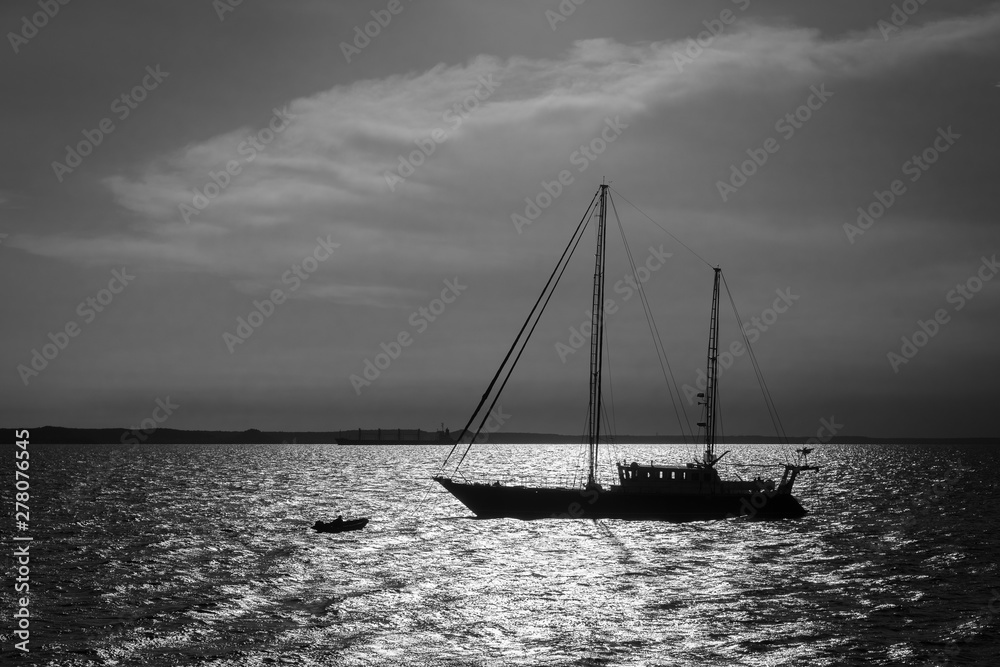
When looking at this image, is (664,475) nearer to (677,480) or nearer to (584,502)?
(677,480)

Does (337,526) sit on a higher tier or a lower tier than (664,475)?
lower

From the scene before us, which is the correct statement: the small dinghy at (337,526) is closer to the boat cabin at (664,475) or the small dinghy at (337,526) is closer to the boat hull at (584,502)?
the boat hull at (584,502)

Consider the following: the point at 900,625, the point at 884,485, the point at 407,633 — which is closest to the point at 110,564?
the point at 407,633

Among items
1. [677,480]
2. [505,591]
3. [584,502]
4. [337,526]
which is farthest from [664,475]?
[505,591]

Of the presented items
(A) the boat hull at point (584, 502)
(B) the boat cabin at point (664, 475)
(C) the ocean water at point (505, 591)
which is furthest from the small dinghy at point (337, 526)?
(B) the boat cabin at point (664, 475)

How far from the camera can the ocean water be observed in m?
32.8

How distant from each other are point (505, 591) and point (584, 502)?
25.8 metres

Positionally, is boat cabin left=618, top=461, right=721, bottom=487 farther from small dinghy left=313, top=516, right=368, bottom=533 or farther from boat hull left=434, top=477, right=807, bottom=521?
small dinghy left=313, top=516, right=368, bottom=533

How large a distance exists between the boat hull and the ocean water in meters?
1.47

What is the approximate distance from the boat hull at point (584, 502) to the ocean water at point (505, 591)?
1471 mm

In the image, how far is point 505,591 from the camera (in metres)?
43.8

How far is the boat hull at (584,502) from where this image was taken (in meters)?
69.5

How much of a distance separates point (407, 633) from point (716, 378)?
52990mm

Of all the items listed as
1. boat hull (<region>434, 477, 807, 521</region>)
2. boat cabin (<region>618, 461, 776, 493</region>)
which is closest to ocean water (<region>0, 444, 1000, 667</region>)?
boat hull (<region>434, 477, 807, 521</region>)
